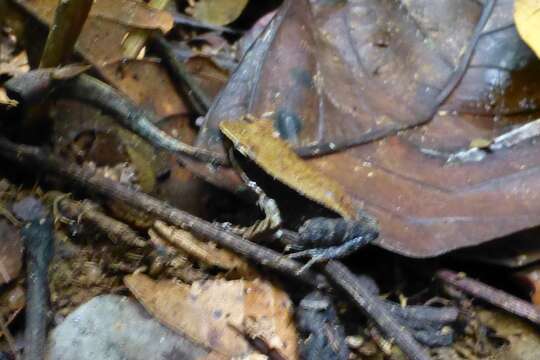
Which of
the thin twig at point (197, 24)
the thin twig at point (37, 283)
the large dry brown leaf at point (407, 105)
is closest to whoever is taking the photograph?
the thin twig at point (37, 283)

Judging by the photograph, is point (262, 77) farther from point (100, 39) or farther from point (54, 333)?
point (54, 333)

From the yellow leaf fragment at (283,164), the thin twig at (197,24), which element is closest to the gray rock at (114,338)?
the yellow leaf fragment at (283,164)

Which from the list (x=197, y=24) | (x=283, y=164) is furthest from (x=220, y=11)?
(x=283, y=164)

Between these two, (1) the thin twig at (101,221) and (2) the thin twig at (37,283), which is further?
(1) the thin twig at (101,221)

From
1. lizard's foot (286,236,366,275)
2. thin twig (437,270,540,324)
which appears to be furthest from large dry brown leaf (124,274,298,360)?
thin twig (437,270,540,324)

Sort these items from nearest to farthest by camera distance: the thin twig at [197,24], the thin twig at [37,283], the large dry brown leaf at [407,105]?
the thin twig at [37,283], the large dry brown leaf at [407,105], the thin twig at [197,24]

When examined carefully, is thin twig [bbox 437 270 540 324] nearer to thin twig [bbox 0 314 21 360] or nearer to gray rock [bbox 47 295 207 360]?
gray rock [bbox 47 295 207 360]

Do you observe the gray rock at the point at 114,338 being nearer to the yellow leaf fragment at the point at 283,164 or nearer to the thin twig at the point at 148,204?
the thin twig at the point at 148,204
